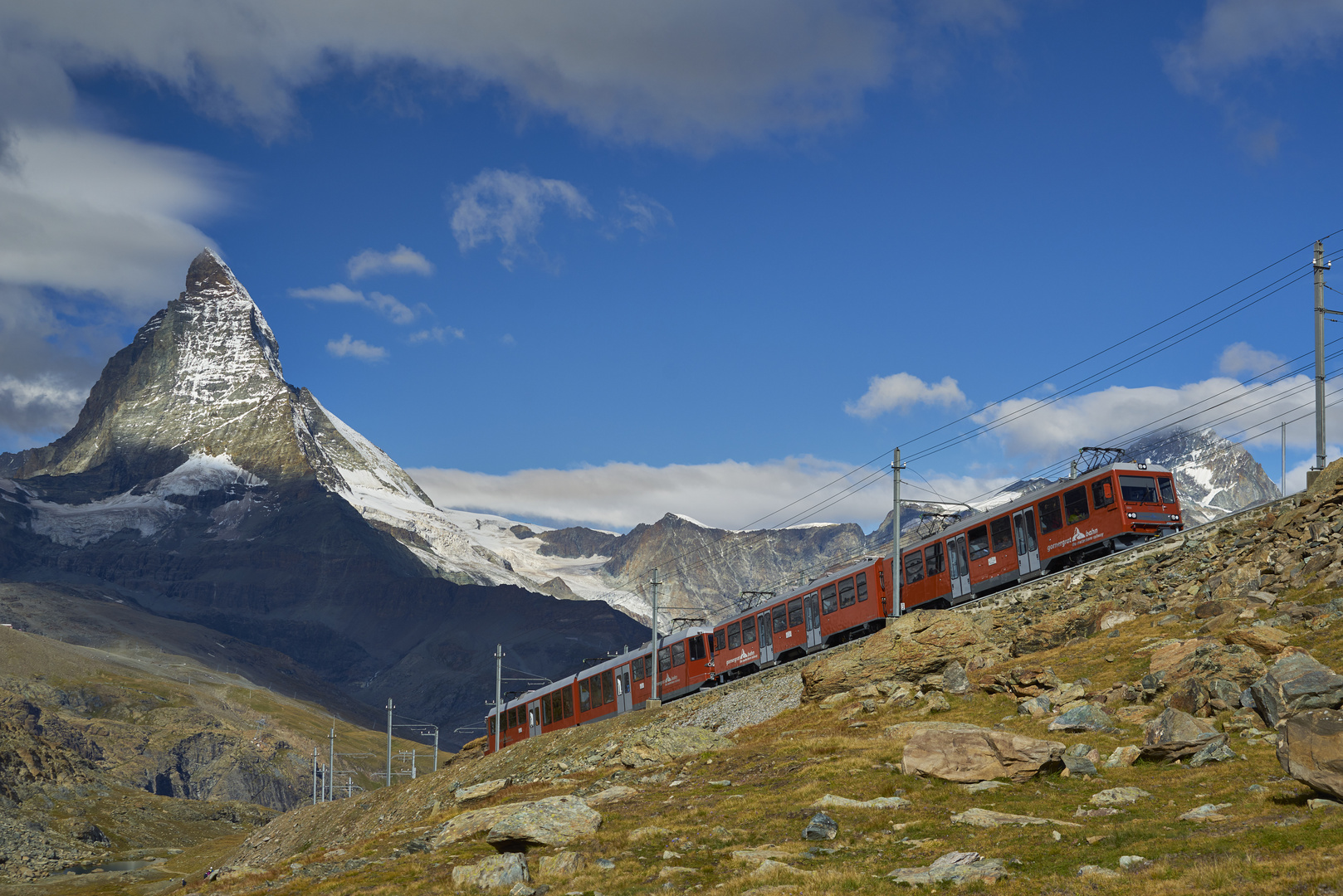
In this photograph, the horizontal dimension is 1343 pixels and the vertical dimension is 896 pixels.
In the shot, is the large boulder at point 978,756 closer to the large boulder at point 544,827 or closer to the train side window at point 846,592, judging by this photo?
the large boulder at point 544,827

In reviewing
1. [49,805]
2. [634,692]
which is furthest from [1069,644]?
[49,805]

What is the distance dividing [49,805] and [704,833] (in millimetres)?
194168

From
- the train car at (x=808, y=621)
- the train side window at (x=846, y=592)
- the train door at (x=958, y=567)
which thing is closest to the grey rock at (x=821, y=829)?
the train door at (x=958, y=567)

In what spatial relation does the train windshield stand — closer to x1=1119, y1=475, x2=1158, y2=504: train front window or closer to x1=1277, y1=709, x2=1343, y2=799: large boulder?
x1=1119, y1=475, x2=1158, y2=504: train front window

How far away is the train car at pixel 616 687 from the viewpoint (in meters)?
69.4

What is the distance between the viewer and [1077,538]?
50469 millimetres

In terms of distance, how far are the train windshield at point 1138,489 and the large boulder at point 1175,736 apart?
76.5ft

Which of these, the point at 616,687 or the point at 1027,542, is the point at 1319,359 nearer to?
the point at 1027,542

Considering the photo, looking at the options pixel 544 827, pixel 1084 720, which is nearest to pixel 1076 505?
pixel 1084 720

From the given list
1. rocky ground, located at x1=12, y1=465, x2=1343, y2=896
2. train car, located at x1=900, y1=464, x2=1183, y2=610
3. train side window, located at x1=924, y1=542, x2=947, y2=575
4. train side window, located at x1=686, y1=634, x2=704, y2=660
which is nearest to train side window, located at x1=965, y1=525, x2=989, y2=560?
train car, located at x1=900, y1=464, x2=1183, y2=610

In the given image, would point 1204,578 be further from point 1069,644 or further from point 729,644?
point 729,644

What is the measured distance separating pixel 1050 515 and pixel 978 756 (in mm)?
25965

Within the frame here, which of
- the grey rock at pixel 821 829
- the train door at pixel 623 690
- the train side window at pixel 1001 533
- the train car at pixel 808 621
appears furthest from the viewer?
the train door at pixel 623 690

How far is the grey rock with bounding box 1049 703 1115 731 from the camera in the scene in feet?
102
